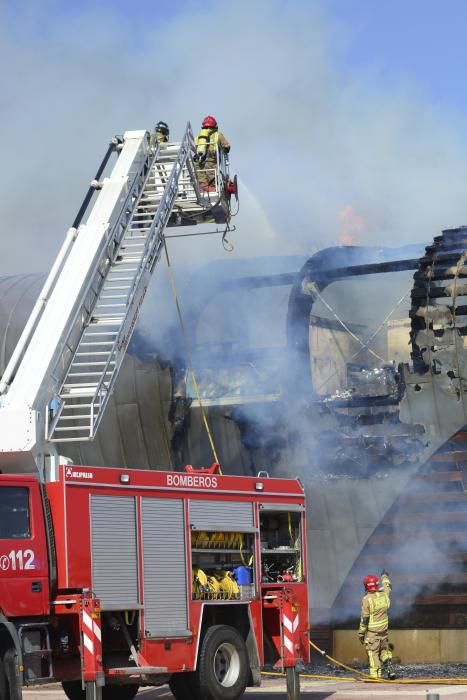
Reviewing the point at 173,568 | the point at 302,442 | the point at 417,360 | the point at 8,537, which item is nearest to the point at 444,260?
the point at 417,360

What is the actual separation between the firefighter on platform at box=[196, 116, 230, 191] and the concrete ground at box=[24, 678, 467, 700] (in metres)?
7.65

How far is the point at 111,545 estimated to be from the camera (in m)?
12.4

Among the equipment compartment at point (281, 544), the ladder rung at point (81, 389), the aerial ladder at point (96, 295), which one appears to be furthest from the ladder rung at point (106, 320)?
the equipment compartment at point (281, 544)

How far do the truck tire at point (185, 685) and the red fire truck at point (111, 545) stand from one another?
2 centimetres

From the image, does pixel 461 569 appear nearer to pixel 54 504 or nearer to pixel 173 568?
pixel 173 568

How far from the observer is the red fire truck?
11.9m

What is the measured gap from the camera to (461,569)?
18641 mm

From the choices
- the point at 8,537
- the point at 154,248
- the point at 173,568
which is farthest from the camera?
the point at 154,248

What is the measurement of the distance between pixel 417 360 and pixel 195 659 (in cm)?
752

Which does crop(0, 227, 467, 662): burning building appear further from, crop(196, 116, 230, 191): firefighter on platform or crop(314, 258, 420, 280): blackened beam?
crop(196, 116, 230, 191): firefighter on platform

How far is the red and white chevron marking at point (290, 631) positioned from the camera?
543 inches

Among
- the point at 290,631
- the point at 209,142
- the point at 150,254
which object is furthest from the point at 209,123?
the point at 290,631

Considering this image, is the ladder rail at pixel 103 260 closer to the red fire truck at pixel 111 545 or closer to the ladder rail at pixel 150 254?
the red fire truck at pixel 111 545

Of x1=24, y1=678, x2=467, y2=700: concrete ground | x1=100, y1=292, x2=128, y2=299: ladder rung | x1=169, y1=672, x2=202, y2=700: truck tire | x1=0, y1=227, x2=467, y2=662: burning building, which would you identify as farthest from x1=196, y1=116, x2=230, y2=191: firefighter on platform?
x1=169, y1=672, x2=202, y2=700: truck tire
